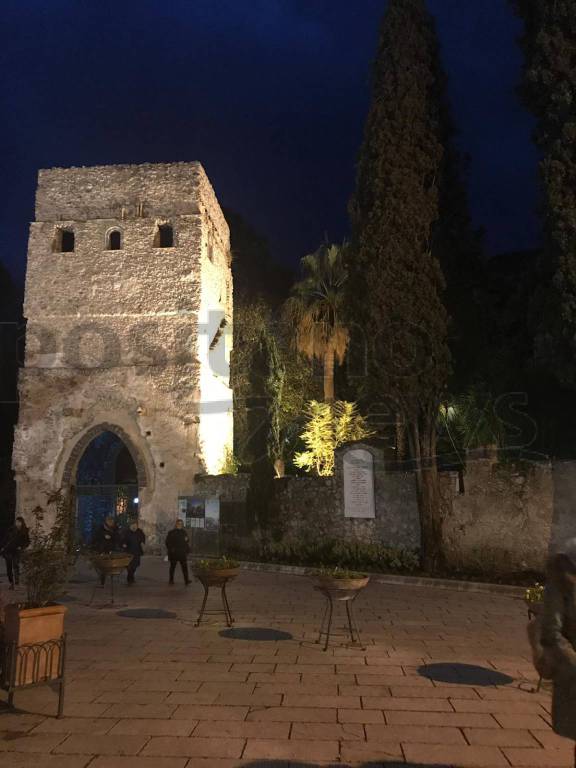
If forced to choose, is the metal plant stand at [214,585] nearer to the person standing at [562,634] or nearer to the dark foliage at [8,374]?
the person standing at [562,634]

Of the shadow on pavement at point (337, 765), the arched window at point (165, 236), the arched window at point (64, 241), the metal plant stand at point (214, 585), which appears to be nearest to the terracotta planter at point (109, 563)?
the metal plant stand at point (214, 585)

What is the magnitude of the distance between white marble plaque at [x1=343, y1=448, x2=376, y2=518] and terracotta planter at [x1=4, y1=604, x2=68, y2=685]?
1052cm

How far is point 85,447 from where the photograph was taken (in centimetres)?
1914

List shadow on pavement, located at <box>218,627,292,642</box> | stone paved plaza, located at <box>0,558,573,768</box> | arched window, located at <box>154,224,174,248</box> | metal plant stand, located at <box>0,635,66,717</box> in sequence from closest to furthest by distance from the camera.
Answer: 1. stone paved plaza, located at <box>0,558,573,768</box>
2. metal plant stand, located at <box>0,635,66,717</box>
3. shadow on pavement, located at <box>218,627,292,642</box>
4. arched window, located at <box>154,224,174,248</box>

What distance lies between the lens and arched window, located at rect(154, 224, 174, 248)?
66.1ft

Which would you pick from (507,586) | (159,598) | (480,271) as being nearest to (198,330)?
(480,271)

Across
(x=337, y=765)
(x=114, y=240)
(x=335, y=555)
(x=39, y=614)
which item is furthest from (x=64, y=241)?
(x=337, y=765)

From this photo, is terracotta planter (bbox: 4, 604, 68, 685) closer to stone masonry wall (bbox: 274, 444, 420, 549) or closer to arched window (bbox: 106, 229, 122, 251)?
stone masonry wall (bbox: 274, 444, 420, 549)

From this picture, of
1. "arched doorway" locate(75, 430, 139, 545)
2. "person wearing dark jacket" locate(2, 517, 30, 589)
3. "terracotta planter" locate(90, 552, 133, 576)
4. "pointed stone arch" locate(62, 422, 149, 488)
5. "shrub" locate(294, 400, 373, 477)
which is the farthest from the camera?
"arched doorway" locate(75, 430, 139, 545)

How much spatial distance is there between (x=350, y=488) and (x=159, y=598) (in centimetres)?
603

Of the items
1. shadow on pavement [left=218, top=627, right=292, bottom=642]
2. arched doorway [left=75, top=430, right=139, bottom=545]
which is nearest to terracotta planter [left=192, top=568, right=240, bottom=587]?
shadow on pavement [left=218, top=627, right=292, bottom=642]

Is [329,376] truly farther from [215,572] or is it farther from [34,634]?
[34,634]

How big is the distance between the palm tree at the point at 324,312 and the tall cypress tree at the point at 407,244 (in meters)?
6.68

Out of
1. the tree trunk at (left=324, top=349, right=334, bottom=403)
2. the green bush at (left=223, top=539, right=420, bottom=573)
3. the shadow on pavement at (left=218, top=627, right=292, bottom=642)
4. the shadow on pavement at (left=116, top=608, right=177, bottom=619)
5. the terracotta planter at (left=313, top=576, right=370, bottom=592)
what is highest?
the tree trunk at (left=324, top=349, right=334, bottom=403)
